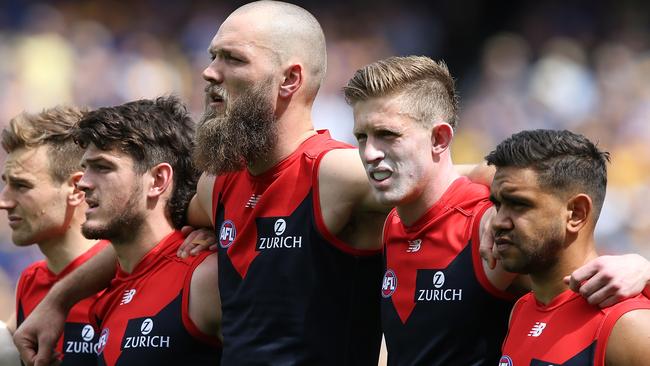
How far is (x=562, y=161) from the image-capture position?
4270 mm

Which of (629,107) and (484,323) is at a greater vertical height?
(629,107)

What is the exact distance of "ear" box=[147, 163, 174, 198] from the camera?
571 cm

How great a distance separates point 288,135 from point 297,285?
0.68 metres

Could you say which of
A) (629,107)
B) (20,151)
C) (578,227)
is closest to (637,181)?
(629,107)

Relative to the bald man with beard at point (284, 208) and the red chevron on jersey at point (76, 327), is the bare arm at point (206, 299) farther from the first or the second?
the red chevron on jersey at point (76, 327)

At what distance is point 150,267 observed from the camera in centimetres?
571

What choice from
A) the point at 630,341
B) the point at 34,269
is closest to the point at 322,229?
the point at 630,341

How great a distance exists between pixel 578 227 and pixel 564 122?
7608 millimetres

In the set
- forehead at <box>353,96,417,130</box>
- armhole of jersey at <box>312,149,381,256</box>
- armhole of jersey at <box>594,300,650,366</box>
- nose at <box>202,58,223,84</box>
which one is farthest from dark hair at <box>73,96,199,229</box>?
armhole of jersey at <box>594,300,650,366</box>

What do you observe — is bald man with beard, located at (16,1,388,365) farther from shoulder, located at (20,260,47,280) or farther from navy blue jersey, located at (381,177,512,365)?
shoulder, located at (20,260,47,280)

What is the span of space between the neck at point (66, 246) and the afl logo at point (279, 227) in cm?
172

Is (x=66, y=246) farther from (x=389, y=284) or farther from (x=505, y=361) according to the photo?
(x=505, y=361)

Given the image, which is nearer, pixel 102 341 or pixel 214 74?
pixel 214 74

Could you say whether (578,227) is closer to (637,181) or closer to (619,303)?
(619,303)
